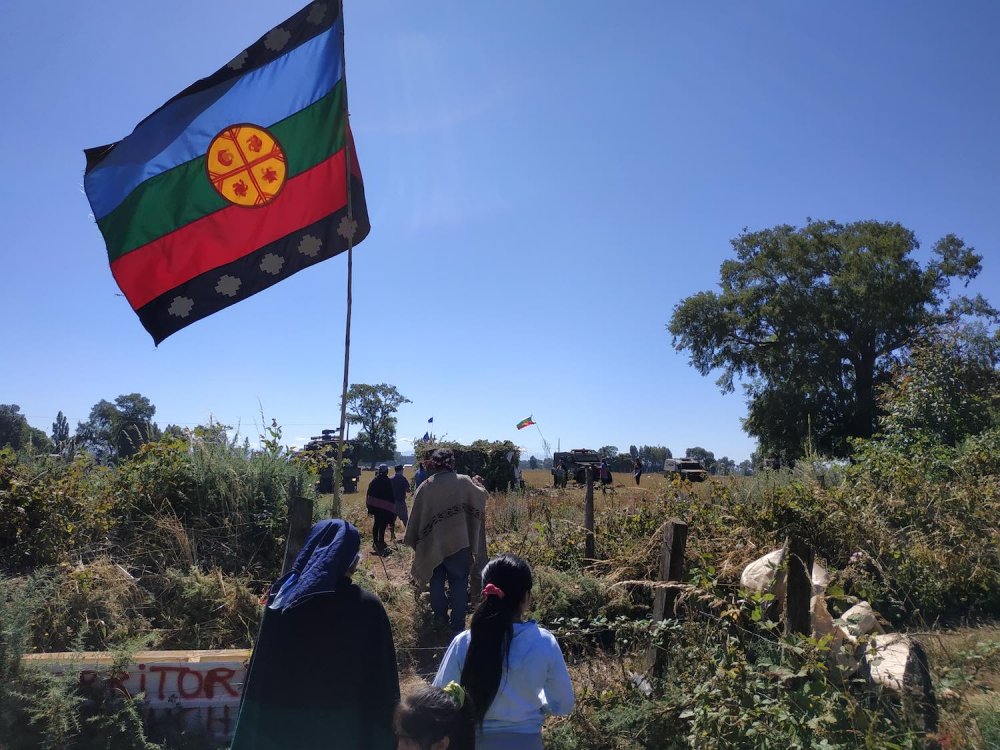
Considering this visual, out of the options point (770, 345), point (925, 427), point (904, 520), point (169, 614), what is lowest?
point (169, 614)

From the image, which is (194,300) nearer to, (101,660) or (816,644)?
(101,660)

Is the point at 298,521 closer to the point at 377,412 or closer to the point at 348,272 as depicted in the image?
the point at 348,272

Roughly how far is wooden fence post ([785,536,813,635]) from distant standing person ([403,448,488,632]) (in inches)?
111

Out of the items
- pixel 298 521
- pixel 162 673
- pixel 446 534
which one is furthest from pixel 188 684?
pixel 446 534

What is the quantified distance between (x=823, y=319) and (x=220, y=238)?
1223 inches

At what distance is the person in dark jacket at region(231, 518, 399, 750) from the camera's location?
2.39m

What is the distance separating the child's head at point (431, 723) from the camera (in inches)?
85.7

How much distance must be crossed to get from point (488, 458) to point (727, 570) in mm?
15332

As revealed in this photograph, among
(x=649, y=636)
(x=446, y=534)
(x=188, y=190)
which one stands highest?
(x=188, y=190)

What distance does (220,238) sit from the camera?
4418 millimetres

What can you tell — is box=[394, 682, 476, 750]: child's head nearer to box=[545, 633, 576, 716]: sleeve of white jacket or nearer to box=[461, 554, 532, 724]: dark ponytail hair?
box=[461, 554, 532, 724]: dark ponytail hair

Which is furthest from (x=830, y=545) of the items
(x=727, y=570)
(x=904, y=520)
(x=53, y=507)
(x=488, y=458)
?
(x=488, y=458)

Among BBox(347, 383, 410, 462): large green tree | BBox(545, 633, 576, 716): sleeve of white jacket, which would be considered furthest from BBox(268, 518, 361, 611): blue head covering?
BBox(347, 383, 410, 462): large green tree

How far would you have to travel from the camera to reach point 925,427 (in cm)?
1141
